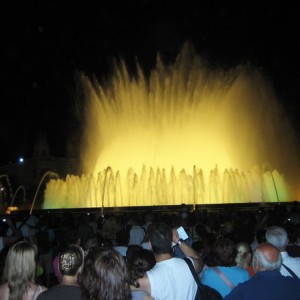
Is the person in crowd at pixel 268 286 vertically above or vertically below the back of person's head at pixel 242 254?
below

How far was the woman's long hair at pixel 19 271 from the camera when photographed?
14.2ft

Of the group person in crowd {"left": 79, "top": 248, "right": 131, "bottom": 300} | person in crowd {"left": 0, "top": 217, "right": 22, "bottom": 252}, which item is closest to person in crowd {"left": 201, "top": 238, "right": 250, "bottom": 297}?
person in crowd {"left": 79, "top": 248, "right": 131, "bottom": 300}

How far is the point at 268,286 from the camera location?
3.82m

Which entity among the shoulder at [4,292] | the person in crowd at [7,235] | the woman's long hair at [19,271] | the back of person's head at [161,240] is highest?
the person in crowd at [7,235]

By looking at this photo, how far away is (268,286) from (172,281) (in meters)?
1.12

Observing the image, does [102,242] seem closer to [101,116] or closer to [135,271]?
[135,271]

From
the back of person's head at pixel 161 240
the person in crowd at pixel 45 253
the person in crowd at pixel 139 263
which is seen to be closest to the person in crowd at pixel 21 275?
the person in crowd at pixel 139 263

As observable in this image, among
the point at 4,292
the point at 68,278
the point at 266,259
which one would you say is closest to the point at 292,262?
the point at 266,259

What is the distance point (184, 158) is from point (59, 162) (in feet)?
199

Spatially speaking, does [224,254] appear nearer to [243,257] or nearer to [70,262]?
[243,257]

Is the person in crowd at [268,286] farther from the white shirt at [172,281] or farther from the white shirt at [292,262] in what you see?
the white shirt at [292,262]

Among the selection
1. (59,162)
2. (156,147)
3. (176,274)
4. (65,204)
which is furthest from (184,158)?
(59,162)

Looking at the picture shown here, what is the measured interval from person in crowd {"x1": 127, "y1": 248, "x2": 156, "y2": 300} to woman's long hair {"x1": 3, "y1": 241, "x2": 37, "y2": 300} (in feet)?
3.18

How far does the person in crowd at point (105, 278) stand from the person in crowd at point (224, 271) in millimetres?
1791
